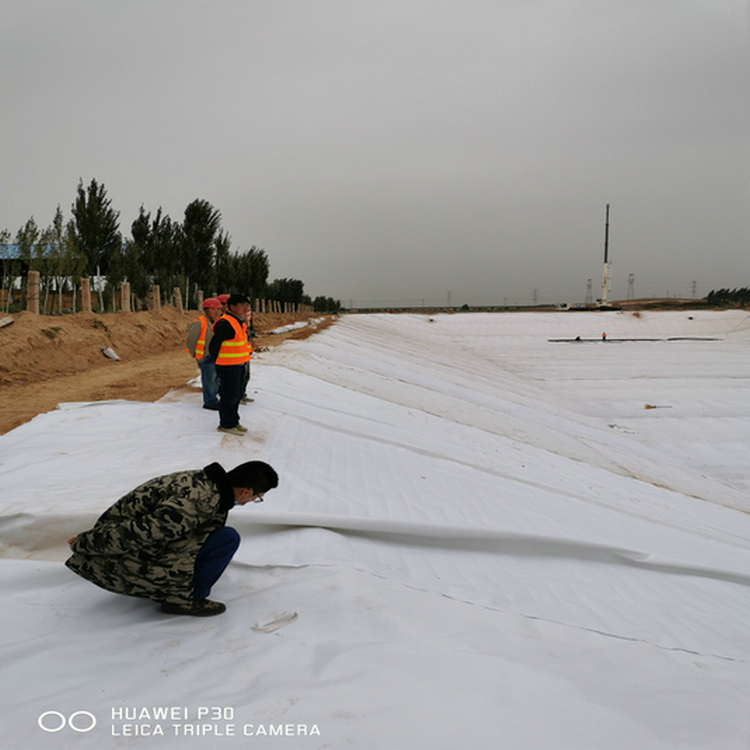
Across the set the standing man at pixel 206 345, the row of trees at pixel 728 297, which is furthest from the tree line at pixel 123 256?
the row of trees at pixel 728 297

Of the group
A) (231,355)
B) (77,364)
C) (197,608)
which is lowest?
(197,608)

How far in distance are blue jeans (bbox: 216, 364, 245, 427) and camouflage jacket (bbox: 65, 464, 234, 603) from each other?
2.53 m

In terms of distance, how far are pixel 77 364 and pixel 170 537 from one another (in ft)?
33.9

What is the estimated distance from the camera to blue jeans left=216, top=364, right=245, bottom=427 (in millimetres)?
4668

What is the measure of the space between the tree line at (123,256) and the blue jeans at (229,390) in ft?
36.9

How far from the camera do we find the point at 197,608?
229 cm

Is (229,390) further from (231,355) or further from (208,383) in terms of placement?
(208,383)

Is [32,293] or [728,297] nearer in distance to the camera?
[32,293]

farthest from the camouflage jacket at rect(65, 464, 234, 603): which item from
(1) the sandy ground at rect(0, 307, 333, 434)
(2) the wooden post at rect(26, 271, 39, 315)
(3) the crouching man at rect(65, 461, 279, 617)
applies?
(2) the wooden post at rect(26, 271, 39, 315)

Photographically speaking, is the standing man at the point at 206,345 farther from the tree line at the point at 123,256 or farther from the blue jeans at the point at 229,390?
the tree line at the point at 123,256

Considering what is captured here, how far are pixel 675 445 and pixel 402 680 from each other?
1001 cm

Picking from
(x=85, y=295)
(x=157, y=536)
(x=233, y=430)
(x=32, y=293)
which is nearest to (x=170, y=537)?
(x=157, y=536)

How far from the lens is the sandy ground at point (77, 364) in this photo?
763cm

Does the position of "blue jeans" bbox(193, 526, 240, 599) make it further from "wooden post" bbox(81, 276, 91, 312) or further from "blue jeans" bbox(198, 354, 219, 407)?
"wooden post" bbox(81, 276, 91, 312)
